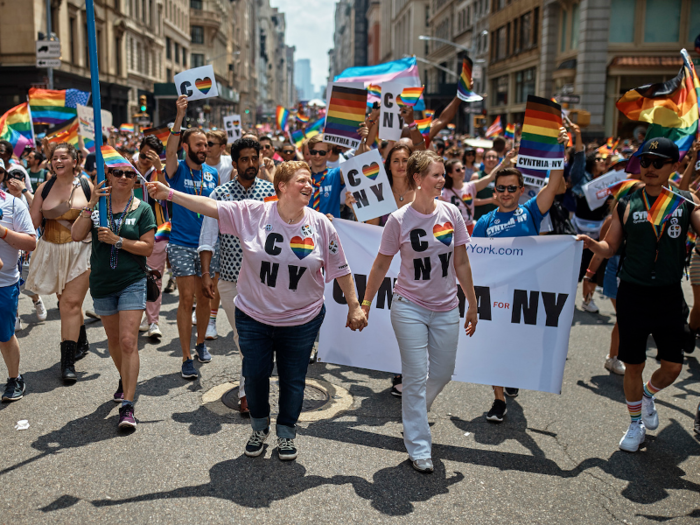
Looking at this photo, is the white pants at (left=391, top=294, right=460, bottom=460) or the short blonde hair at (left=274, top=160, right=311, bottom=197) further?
the white pants at (left=391, top=294, right=460, bottom=460)

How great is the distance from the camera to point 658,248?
454cm

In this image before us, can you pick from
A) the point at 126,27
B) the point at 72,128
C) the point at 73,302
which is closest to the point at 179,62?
the point at 126,27

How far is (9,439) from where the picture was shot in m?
4.65

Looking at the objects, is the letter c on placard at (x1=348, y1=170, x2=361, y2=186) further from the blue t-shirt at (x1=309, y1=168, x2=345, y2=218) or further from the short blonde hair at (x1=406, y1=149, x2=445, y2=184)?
the short blonde hair at (x1=406, y1=149, x2=445, y2=184)

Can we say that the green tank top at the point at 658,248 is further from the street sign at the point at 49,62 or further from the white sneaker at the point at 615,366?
the street sign at the point at 49,62

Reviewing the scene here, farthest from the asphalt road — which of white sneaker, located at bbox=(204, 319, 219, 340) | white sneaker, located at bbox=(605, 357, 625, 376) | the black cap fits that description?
the black cap

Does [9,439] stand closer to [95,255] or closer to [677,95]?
[95,255]

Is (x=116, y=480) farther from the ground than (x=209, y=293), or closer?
closer

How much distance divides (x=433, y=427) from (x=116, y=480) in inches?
91.7

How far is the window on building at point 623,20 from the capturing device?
30.7 m

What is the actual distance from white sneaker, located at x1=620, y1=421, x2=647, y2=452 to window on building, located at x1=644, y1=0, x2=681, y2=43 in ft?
101

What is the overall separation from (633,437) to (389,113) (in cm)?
443

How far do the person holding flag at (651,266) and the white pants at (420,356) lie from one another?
1289mm

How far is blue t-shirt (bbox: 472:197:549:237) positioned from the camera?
5.39m
